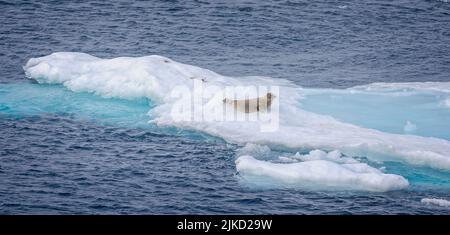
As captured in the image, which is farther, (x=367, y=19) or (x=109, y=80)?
(x=367, y=19)

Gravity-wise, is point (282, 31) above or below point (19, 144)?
above

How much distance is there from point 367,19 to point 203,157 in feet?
78.7

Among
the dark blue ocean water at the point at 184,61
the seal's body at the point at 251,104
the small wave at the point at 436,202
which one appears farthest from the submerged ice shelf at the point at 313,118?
the small wave at the point at 436,202

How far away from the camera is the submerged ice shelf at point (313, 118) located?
25906 mm

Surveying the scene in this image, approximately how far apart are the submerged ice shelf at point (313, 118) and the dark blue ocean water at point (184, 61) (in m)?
0.61

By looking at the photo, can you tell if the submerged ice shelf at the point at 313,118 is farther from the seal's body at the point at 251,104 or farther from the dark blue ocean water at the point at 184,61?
the seal's body at the point at 251,104

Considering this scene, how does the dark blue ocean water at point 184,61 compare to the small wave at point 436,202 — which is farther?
the dark blue ocean water at point 184,61

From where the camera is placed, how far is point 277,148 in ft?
→ 93.2

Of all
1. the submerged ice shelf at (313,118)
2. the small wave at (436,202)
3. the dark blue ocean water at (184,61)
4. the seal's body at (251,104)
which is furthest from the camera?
the seal's body at (251,104)

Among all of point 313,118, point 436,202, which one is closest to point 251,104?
point 313,118

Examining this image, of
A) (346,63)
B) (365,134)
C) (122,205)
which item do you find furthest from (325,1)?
(122,205)

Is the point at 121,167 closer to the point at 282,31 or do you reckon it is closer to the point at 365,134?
the point at 365,134

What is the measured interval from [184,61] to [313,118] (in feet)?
40.6
